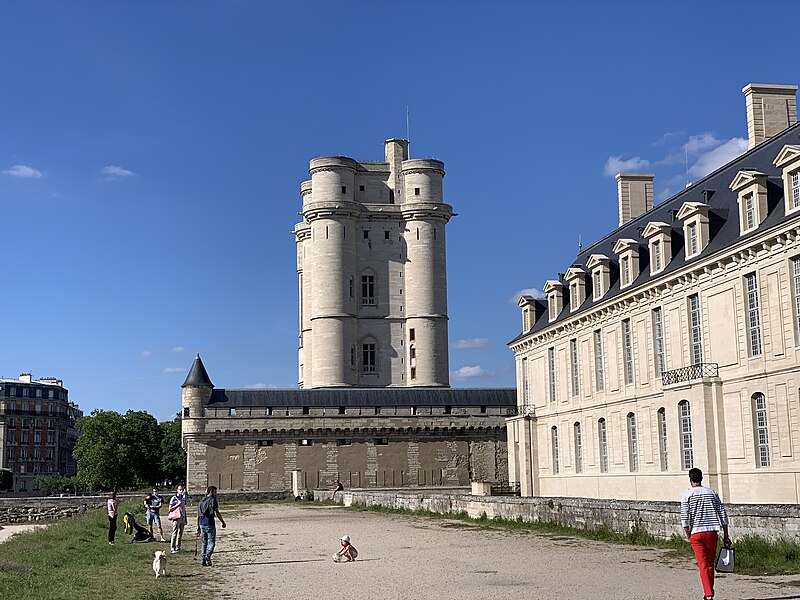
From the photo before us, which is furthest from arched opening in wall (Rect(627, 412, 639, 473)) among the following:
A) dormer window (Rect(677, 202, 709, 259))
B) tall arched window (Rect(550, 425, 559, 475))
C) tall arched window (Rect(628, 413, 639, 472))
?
tall arched window (Rect(550, 425, 559, 475))

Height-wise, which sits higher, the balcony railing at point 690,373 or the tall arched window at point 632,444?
the balcony railing at point 690,373

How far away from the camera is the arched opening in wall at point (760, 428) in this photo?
24.8 metres

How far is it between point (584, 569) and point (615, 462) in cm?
Result: 1922

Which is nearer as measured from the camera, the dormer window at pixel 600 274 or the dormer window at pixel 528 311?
the dormer window at pixel 600 274

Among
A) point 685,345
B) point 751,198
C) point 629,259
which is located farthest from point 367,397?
point 751,198

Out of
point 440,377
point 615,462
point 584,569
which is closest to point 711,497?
point 584,569

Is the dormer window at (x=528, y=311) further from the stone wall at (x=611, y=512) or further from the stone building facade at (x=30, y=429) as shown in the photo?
the stone building facade at (x=30, y=429)

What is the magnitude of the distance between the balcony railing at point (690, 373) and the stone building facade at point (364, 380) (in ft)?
98.0

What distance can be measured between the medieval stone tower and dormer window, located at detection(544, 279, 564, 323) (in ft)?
90.3

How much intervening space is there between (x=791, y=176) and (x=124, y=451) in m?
59.8

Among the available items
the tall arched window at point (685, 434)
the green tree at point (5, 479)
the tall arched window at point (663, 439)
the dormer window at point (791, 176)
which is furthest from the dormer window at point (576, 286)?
the green tree at point (5, 479)

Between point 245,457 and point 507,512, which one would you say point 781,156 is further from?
point 245,457

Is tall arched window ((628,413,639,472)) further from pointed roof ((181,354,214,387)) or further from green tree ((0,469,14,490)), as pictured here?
green tree ((0,469,14,490))

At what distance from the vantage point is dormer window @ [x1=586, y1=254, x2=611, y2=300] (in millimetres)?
34178
